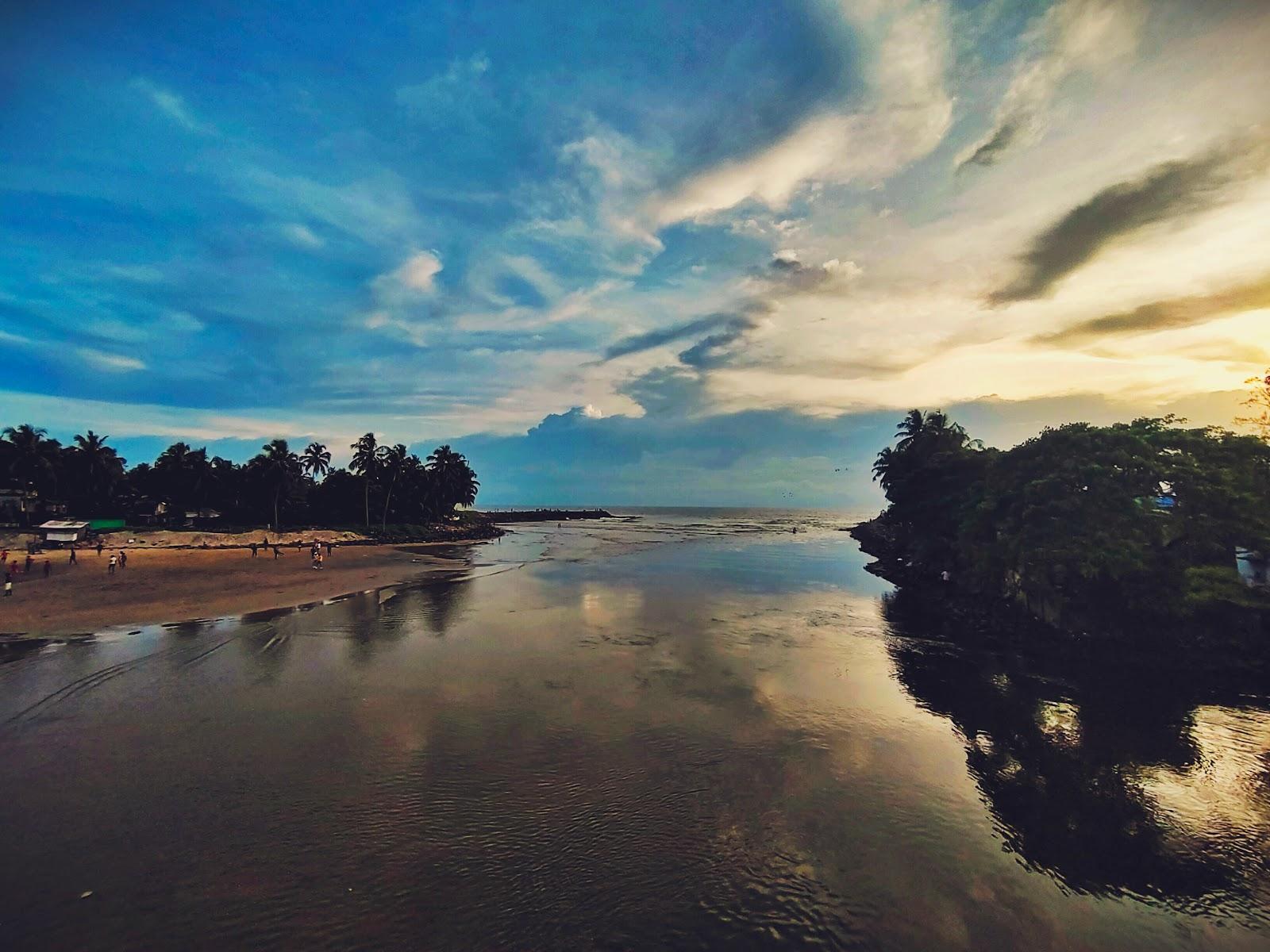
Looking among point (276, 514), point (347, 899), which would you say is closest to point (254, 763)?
point (347, 899)

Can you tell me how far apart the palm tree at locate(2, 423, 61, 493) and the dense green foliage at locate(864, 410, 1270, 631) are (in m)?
107

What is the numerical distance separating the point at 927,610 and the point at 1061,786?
25524 millimetres

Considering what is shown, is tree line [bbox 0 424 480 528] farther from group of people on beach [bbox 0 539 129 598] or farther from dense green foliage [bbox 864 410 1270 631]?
dense green foliage [bbox 864 410 1270 631]

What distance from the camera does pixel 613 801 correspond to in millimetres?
12141

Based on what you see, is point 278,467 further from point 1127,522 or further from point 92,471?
point 1127,522

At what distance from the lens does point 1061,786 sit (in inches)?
543

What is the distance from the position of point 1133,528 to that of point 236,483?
110 m

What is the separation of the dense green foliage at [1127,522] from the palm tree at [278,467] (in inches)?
3556

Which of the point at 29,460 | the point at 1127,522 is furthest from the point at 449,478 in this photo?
the point at 1127,522

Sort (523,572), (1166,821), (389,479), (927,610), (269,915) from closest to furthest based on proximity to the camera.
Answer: (269,915), (1166,821), (927,610), (523,572), (389,479)

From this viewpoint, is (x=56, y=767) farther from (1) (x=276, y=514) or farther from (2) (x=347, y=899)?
(1) (x=276, y=514)

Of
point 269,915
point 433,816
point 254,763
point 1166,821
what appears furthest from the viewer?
point 254,763

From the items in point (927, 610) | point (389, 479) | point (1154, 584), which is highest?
point (389, 479)

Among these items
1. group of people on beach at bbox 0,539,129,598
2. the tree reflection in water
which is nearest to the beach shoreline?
group of people on beach at bbox 0,539,129,598
